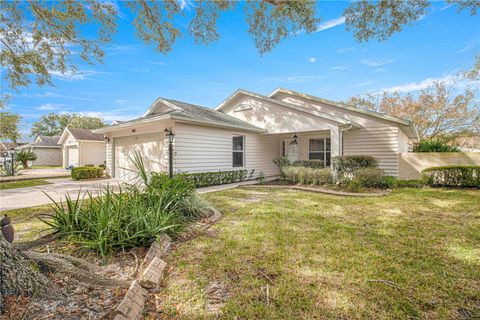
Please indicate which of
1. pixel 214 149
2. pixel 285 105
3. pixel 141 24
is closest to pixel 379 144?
pixel 285 105

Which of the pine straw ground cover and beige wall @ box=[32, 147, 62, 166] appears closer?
the pine straw ground cover

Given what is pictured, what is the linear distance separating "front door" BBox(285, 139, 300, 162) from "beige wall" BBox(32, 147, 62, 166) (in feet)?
108

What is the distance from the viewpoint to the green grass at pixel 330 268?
6.53ft

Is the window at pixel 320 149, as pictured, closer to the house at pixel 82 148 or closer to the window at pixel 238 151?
the window at pixel 238 151

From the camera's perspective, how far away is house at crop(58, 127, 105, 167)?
21203mm

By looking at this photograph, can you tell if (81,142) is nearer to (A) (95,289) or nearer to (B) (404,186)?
(A) (95,289)

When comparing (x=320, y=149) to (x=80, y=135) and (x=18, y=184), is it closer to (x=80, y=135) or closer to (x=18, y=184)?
(x=18, y=184)

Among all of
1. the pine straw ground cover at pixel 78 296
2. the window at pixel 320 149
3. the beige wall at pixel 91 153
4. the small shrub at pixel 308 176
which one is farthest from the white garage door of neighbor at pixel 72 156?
the pine straw ground cover at pixel 78 296

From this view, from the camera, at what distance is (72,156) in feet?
73.8

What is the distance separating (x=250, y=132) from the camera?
38.8ft

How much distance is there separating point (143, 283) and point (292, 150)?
1201 centimetres

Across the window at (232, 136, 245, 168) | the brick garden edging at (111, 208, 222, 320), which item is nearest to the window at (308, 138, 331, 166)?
the window at (232, 136, 245, 168)

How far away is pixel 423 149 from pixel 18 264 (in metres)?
15.3

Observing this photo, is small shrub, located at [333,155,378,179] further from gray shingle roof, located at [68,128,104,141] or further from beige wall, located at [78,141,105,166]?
gray shingle roof, located at [68,128,104,141]
